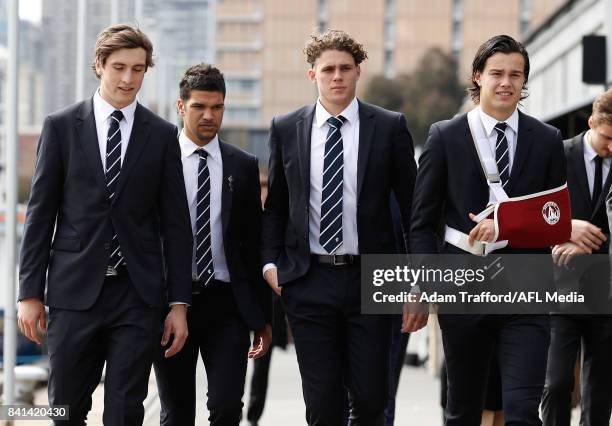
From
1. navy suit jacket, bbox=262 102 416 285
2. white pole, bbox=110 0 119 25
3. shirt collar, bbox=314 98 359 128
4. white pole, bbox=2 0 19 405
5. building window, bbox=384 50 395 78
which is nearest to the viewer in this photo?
navy suit jacket, bbox=262 102 416 285

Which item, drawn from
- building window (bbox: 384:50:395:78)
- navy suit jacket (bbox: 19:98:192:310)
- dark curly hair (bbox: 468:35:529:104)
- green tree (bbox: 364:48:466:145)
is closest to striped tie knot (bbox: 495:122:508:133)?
dark curly hair (bbox: 468:35:529:104)

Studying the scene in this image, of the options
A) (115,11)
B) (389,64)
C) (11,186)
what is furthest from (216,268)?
(389,64)

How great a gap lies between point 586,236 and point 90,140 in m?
2.79

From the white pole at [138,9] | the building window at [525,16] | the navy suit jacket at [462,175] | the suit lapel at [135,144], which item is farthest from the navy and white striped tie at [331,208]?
the building window at [525,16]

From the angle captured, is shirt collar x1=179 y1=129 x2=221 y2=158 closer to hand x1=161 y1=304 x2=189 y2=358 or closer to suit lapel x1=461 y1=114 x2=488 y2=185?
hand x1=161 y1=304 x2=189 y2=358

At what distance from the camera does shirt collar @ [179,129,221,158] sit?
7180 mm

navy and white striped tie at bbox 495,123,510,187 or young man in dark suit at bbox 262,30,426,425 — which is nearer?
navy and white striped tie at bbox 495,123,510,187

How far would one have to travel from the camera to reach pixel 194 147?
7.20 meters

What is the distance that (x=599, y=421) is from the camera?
741 centimetres

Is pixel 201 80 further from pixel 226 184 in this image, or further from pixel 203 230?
pixel 203 230

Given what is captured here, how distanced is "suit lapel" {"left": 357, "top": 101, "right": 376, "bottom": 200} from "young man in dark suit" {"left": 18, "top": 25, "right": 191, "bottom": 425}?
895mm

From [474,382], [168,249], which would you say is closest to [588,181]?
[474,382]

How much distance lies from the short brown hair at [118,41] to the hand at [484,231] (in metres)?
1.75

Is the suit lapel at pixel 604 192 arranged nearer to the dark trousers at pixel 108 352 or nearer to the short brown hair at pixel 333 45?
the short brown hair at pixel 333 45
